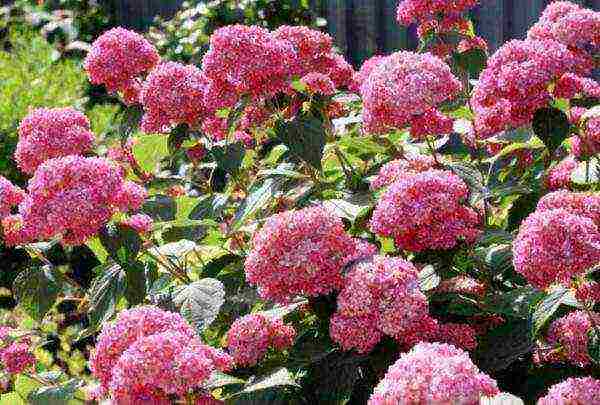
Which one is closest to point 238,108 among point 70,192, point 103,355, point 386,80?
point 386,80

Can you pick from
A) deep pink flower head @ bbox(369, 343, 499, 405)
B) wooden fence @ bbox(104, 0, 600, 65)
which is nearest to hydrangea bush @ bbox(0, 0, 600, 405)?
deep pink flower head @ bbox(369, 343, 499, 405)

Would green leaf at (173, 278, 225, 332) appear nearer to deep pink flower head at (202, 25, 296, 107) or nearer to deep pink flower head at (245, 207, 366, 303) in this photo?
deep pink flower head at (245, 207, 366, 303)

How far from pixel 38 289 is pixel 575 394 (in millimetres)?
1558

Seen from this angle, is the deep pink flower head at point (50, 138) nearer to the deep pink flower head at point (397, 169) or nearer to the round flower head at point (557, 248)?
the deep pink flower head at point (397, 169)

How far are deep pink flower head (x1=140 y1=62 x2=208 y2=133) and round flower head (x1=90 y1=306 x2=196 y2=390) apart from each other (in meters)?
0.93

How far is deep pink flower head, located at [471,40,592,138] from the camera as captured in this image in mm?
2512

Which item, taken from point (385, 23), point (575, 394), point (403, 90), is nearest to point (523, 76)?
point (403, 90)

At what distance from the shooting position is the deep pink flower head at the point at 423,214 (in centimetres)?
213

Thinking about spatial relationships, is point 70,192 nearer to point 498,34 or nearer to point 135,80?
point 135,80

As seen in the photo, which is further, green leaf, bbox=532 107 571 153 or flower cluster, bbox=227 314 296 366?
green leaf, bbox=532 107 571 153

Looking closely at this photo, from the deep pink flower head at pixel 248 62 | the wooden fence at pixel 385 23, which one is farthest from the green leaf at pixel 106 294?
the wooden fence at pixel 385 23

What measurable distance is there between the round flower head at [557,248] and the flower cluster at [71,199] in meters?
0.96

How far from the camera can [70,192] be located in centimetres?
239

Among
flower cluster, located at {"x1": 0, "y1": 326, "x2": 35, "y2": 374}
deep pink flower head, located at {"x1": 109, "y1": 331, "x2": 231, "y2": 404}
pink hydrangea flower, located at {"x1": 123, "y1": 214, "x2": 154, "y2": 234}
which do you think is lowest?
flower cluster, located at {"x1": 0, "y1": 326, "x2": 35, "y2": 374}
